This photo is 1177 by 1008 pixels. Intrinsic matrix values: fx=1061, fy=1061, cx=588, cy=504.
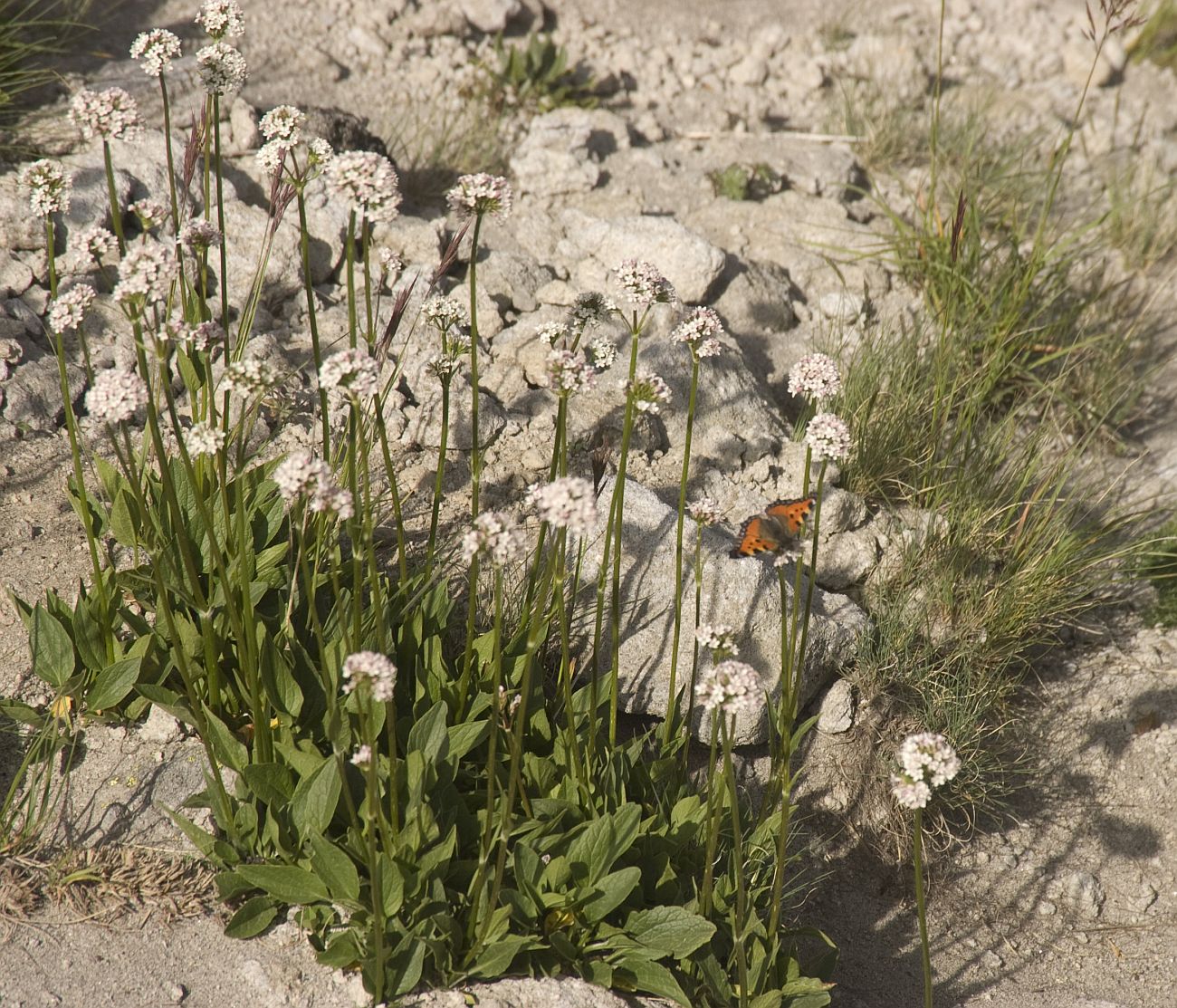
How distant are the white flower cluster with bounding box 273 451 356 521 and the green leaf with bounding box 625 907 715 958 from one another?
5.17 feet

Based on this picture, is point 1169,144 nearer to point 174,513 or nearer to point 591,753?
point 591,753

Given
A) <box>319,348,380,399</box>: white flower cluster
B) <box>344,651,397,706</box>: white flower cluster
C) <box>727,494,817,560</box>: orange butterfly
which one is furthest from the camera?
<box>727,494,817,560</box>: orange butterfly

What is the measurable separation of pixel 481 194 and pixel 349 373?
0.70 metres

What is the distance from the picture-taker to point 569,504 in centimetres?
259

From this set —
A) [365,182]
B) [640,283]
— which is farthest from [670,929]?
[365,182]

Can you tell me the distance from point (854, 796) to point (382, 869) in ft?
7.45

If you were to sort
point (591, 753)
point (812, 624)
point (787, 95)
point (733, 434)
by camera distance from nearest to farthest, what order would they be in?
point (591, 753) < point (812, 624) < point (733, 434) < point (787, 95)

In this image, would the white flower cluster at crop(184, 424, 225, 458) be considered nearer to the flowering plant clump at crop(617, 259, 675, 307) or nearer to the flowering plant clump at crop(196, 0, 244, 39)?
the flowering plant clump at crop(617, 259, 675, 307)

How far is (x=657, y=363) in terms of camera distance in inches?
206

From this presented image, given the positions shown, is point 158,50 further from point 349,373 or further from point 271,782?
point 271,782

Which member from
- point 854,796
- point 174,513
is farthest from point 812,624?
point 174,513

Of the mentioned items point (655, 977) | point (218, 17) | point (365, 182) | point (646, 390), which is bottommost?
point (655, 977)

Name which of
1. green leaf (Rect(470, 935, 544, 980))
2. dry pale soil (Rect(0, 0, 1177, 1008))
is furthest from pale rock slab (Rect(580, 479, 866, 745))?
green leaf (Rect(470, 935, 544, 980))

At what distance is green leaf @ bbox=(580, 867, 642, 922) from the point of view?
10.4 feet
